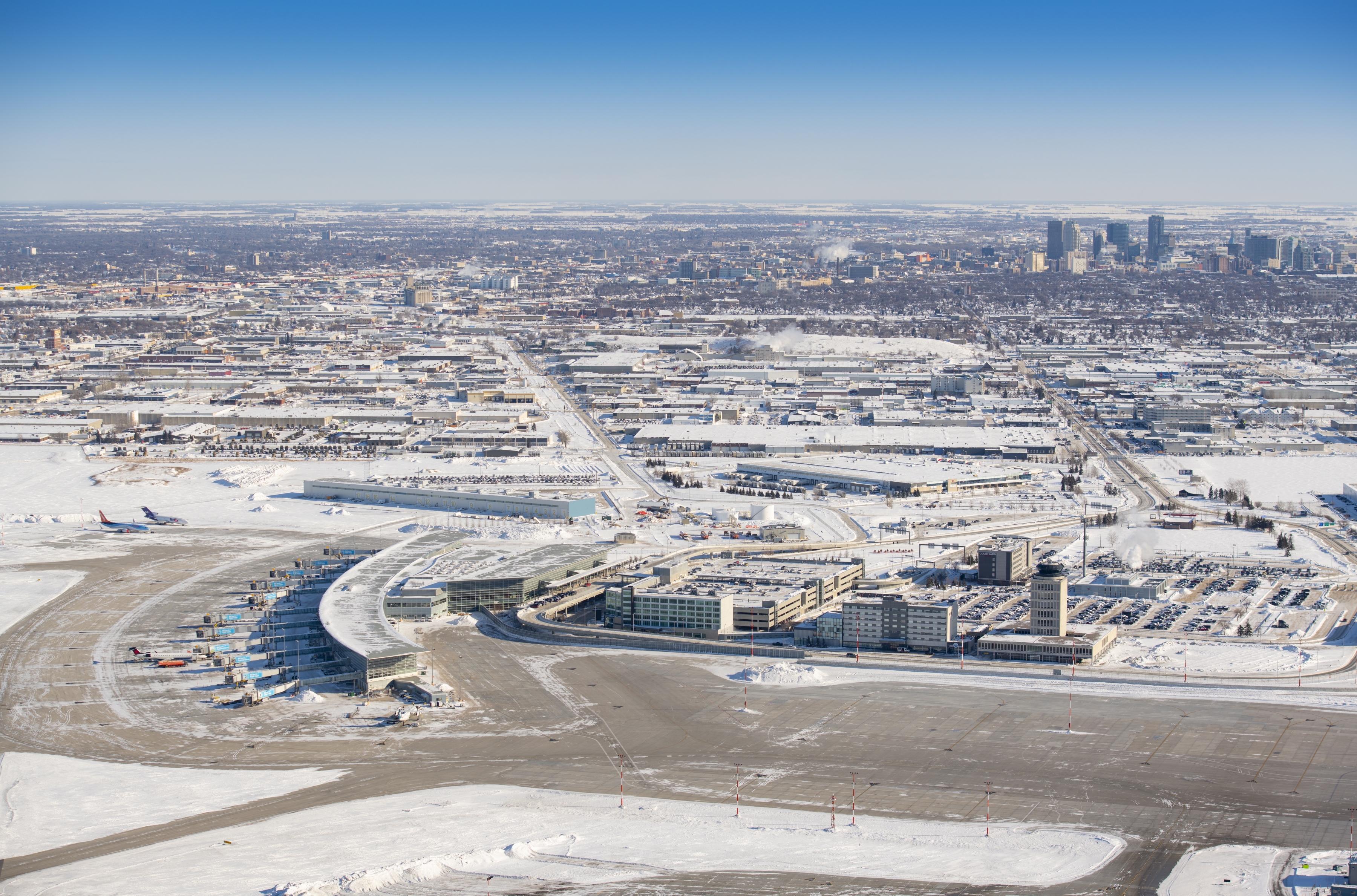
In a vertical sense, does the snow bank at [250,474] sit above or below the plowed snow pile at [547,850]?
below


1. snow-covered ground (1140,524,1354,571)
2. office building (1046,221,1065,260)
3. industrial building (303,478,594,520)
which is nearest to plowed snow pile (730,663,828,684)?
snow-covered ground (1140,524,1354,571)

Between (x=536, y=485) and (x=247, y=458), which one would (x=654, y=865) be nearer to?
(x=536, y=485)

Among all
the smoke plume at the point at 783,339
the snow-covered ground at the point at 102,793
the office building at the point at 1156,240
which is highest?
the office building at the point at 1156,240

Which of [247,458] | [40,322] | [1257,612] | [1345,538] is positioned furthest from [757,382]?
[40,322]

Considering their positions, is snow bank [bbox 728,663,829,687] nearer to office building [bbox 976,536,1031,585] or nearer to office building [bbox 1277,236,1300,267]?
office building [bbox 976,536,1031,585]

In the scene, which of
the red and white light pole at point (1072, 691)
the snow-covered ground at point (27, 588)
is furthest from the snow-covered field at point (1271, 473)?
the snow-covered ground at point (27, 588)

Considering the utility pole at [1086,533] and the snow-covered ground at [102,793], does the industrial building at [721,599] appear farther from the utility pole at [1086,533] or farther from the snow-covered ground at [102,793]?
the snow-covered ground at [102,793]
